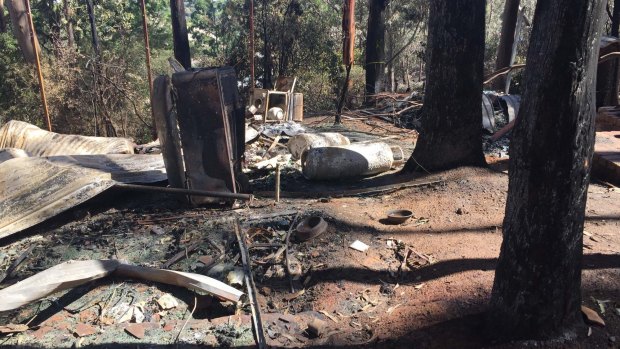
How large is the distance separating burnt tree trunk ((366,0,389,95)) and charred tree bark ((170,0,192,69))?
5.12m

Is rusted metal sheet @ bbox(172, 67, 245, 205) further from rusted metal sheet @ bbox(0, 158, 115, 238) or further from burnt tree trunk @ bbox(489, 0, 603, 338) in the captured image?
burnt tree trunk @ bbox(489, 0, 603, 338)

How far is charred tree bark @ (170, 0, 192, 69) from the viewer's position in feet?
41.9

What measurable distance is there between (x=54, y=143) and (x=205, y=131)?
3.79 meters

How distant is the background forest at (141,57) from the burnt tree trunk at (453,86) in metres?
5.40

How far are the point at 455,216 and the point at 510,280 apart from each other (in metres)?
2.48

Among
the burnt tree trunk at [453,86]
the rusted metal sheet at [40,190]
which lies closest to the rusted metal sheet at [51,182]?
the rusted metal sheet at [40,190]

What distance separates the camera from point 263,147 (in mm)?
8688

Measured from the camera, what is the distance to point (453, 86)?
6238mm

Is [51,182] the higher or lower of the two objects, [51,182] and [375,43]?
the lower

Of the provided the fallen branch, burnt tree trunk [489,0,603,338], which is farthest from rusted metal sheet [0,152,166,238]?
burnt tree trunk [489,0,603,338]

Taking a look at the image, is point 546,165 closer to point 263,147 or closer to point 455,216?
point 455,216

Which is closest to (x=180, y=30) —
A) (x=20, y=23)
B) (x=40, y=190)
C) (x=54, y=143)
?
(x=20, y=23)

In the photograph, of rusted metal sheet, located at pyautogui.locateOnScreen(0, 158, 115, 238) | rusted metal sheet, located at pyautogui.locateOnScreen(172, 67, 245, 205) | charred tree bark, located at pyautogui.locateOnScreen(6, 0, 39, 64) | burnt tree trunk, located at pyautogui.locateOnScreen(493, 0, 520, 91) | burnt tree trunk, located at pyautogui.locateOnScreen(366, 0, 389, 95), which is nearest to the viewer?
rusted metal sheet, located at pyautogui.locateOnScreen(0, 158, 115, 238)

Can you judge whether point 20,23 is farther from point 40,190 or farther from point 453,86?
point 453,86
